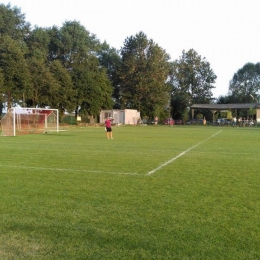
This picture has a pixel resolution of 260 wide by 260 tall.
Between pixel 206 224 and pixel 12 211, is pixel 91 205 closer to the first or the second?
pixel 12 211

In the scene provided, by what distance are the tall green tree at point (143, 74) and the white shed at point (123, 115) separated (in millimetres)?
3532

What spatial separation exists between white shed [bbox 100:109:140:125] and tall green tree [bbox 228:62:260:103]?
38925 mm

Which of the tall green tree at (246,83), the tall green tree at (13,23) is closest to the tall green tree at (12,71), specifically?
the tall green tree at (13,23)

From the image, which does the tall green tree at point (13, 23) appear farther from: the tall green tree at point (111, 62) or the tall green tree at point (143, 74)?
the tall green tree at point (143, 74)

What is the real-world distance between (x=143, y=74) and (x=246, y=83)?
41.0m

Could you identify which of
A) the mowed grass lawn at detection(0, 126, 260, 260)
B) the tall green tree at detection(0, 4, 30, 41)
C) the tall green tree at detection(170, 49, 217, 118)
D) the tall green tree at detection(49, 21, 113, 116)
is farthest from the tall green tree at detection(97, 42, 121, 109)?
the mowed grass lawn at detection(0, 126, 260, 260)

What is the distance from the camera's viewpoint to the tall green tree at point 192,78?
3145 inches

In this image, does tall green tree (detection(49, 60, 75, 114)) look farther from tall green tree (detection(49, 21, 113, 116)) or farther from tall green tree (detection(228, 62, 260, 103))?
tall green tree (detection(228, 62, 260, 103))

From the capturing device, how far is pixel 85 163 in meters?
11.4

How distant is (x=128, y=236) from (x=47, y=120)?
31.2 meters

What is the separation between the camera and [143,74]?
63.4 metres

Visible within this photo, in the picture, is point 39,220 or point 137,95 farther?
point 137,95

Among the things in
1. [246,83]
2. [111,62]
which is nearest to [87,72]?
[111,62]

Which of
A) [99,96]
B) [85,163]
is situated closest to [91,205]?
[85,163]
